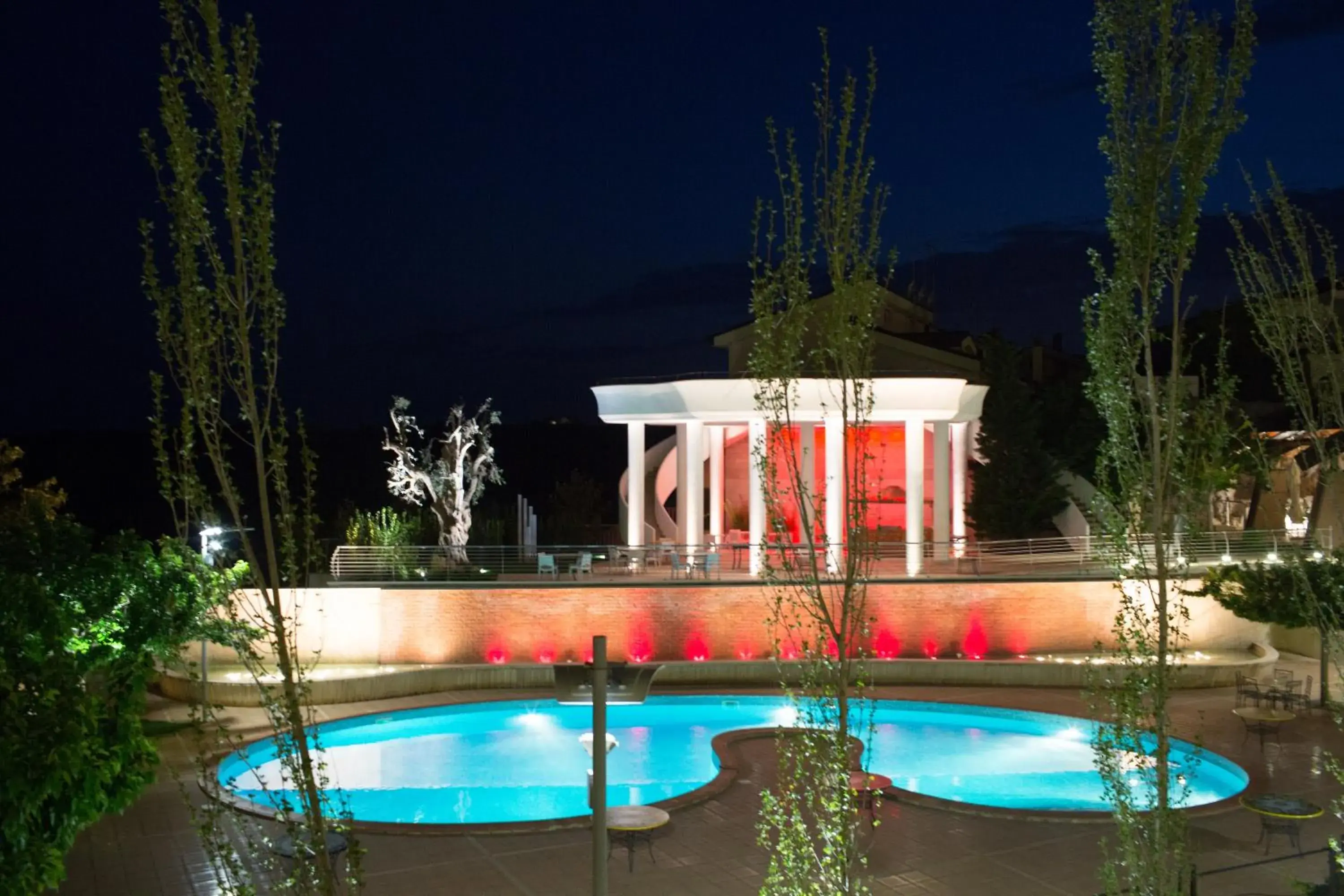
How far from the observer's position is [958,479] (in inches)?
1109

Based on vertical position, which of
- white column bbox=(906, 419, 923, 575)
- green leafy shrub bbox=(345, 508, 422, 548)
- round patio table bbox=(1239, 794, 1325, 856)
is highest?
white column bbox=(906, 419, 923, 575)

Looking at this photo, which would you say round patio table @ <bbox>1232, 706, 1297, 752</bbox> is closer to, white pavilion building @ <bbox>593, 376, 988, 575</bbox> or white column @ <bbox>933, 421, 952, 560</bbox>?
white pavilion building @ <bbox>593, 376, 988, 575</bbox>

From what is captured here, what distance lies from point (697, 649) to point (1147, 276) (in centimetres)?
1542

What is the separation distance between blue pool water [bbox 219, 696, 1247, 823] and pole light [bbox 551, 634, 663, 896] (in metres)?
7.67

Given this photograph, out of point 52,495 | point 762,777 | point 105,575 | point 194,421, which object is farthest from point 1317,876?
point 52,495

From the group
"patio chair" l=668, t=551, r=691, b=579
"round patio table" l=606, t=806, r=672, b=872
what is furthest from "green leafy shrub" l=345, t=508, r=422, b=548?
"round patio table" l=606, t=806, r=672, b=872

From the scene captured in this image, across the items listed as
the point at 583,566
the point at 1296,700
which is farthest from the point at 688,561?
the point at 1296,700

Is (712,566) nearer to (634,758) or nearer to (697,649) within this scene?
(697,649)

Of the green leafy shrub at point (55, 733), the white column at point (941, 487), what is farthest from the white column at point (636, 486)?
the green leafy shrub at point (55, 733)

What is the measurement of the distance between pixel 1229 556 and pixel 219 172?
23045 millimetres

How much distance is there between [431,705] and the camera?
712 inches

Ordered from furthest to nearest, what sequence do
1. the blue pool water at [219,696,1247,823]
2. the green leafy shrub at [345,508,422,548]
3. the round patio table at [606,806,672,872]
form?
the green leafy shrub at [345,508,422,548], the blue pool water at [219,696,1247,823], the round patio table at [606,806,672,872]

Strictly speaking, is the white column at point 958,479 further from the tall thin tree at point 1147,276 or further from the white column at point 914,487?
the tall thin tree at point 1147,276

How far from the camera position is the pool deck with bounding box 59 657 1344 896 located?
10023 millimetres
